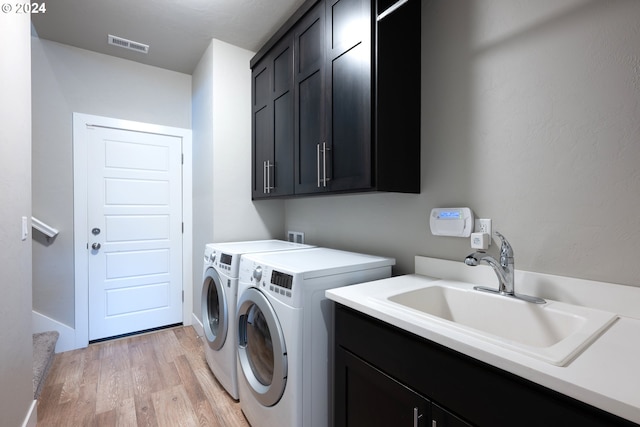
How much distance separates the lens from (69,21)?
2.23 m

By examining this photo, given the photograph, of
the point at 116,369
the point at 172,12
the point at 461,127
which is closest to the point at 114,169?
the point at 172,12

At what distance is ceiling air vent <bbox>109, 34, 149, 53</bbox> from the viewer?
8.06 feet

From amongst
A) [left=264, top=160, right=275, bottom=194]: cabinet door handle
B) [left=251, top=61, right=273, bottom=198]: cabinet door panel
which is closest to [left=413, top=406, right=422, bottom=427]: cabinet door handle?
[left=264, top=160, right=275, bottom=194]: cabinet door handle

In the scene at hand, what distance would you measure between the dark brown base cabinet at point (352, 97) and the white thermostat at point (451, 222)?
202 millimetres

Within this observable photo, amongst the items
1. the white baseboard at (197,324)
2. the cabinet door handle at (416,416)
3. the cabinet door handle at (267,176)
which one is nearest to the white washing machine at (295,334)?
the cabinet door handle at (416,416)

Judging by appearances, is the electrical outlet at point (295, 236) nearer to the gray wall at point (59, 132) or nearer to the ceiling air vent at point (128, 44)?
the gray wall at point (59, 132)

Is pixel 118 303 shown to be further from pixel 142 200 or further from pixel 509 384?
pixel 509 384

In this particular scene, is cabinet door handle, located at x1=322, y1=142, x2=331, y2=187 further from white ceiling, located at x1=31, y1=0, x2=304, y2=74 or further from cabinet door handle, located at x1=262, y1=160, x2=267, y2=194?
white ceiling, located at x1=31, y1=0, x2=304, y2=74

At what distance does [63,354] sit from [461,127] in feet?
11.5

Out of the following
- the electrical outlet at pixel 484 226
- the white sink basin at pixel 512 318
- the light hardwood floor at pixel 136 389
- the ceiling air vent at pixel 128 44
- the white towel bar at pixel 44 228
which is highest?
the ceiling air vent at pixel 128 44

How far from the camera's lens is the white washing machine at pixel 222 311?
1.83 metres

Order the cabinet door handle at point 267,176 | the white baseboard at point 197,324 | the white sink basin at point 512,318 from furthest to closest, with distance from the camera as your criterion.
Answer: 1. the white baseboard at point 197,324
2. the cabinet door handle at point 267,176
3. the white sink basin at point 512,318

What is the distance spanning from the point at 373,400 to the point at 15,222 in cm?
176

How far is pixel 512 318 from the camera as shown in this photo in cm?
110
